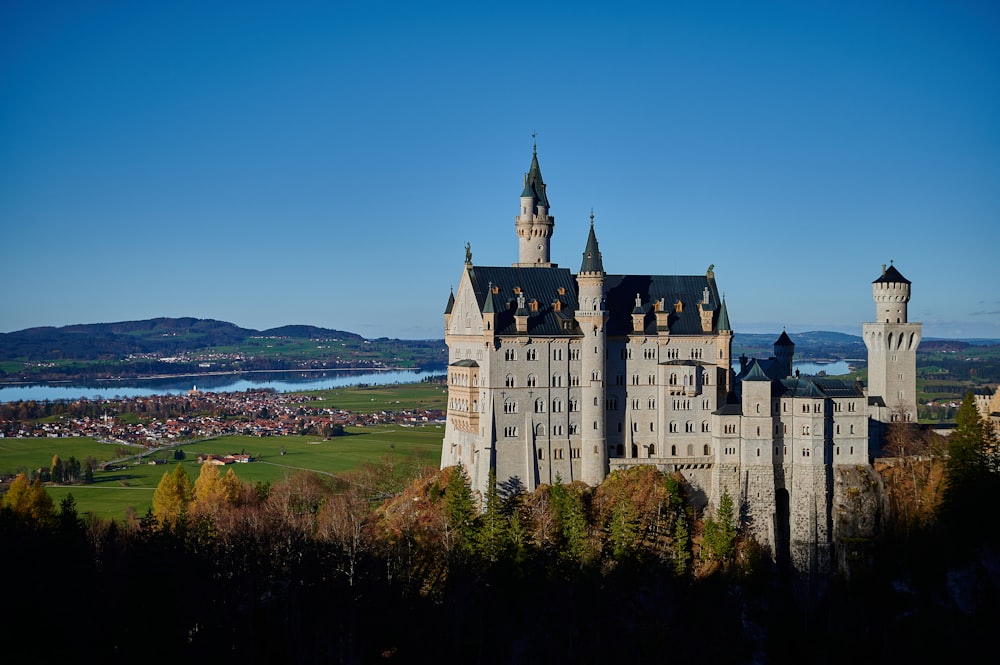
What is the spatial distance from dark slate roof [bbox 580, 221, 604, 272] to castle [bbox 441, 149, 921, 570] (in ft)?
0.33

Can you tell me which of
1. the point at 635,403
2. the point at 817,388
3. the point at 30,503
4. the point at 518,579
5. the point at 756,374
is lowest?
the point at 518,579

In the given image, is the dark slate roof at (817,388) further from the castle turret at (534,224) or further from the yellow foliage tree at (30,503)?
the yellow foliage tree at (30,503)

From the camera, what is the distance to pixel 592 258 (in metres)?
80.1

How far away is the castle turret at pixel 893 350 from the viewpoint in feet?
298

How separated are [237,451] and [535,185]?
88409 mm

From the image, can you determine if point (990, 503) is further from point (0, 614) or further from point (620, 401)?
point (0, 614)

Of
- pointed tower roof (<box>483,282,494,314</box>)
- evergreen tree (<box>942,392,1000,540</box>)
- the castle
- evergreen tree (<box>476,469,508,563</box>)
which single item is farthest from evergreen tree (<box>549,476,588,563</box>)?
evergreen tree (<box>942,392,1000,540</box>)

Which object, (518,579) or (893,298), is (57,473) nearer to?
(518,579)

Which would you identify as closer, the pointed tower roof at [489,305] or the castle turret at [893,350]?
the pointed tower roof at [489,305]

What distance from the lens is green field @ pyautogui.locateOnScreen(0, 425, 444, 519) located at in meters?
120

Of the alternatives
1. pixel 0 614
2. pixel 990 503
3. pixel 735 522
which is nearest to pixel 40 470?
pixel 0 614

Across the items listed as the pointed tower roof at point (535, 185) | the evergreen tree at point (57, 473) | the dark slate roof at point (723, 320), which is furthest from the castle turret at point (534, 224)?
the evergreen tree at point (57, 473)

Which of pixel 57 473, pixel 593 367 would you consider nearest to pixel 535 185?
pixel 593 367

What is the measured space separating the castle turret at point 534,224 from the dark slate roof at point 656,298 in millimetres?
7283
